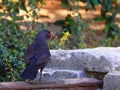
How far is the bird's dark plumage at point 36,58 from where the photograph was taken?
4.43 m

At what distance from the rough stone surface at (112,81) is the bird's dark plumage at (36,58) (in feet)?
1.93

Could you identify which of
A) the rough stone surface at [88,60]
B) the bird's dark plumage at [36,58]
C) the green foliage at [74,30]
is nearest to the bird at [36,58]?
the bird's dark plumage at [36,58]

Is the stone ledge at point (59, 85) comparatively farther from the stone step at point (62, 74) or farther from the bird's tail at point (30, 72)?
the stone step at point (62, 74)

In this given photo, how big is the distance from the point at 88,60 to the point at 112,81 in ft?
1.52

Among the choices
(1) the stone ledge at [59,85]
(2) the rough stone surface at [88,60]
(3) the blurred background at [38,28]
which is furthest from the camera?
(3) the blurred background at [38,28]

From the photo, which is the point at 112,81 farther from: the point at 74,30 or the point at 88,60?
the point at 74,30

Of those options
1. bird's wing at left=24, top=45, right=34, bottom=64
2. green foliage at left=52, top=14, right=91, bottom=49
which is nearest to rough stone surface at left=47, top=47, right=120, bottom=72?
bird's wing at left=24, top=45, right=34, bottom=64

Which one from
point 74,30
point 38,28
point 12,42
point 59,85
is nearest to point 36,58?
point 59,85

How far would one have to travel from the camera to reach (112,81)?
4.73 meters

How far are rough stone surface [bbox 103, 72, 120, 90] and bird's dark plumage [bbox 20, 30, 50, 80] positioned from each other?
588 mm

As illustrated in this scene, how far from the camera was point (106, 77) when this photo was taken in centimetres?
478

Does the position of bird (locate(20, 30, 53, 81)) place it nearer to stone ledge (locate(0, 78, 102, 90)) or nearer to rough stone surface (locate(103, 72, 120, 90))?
stone ledge (locate(0, 78, 102, 90))

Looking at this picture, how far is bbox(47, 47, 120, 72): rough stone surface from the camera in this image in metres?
5.04

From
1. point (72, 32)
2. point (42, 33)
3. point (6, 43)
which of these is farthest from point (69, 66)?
point (72, 32)
